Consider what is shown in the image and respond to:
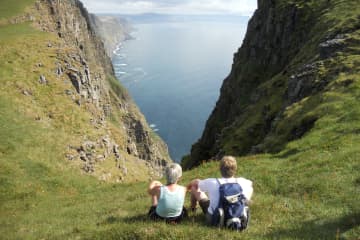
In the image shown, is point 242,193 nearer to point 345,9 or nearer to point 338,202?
point 338,202

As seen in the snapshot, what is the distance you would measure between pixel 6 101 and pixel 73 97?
2347cm

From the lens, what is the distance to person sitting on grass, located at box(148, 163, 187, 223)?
13.8 metres

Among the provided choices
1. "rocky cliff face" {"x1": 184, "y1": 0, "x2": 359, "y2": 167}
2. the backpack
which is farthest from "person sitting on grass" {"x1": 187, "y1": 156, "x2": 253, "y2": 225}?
"rocky cliff face" {"x1": 184, "y1": 0, "x2": 359, "y2": 167}

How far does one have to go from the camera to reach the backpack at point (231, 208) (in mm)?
12875

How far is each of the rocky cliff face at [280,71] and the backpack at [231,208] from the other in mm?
21404

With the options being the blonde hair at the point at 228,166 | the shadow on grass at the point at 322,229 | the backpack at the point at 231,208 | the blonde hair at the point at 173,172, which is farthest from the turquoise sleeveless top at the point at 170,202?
the shadow on grass at the point at 322,229

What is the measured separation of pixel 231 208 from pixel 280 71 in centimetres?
8557

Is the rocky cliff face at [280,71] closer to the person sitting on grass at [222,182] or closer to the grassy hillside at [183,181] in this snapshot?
the grassy hillside at [183,181]

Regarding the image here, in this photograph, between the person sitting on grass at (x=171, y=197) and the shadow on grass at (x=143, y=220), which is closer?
the person sitting on grass at (x=171, y=197)

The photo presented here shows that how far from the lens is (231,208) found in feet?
Result: 42.6

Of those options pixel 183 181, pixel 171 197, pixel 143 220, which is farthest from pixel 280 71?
pixel 171 197

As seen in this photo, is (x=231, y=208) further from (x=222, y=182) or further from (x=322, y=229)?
(x=322, y=229)

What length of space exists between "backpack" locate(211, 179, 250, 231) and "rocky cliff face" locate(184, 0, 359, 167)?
2140cm

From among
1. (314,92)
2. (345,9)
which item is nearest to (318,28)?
(345,9)
